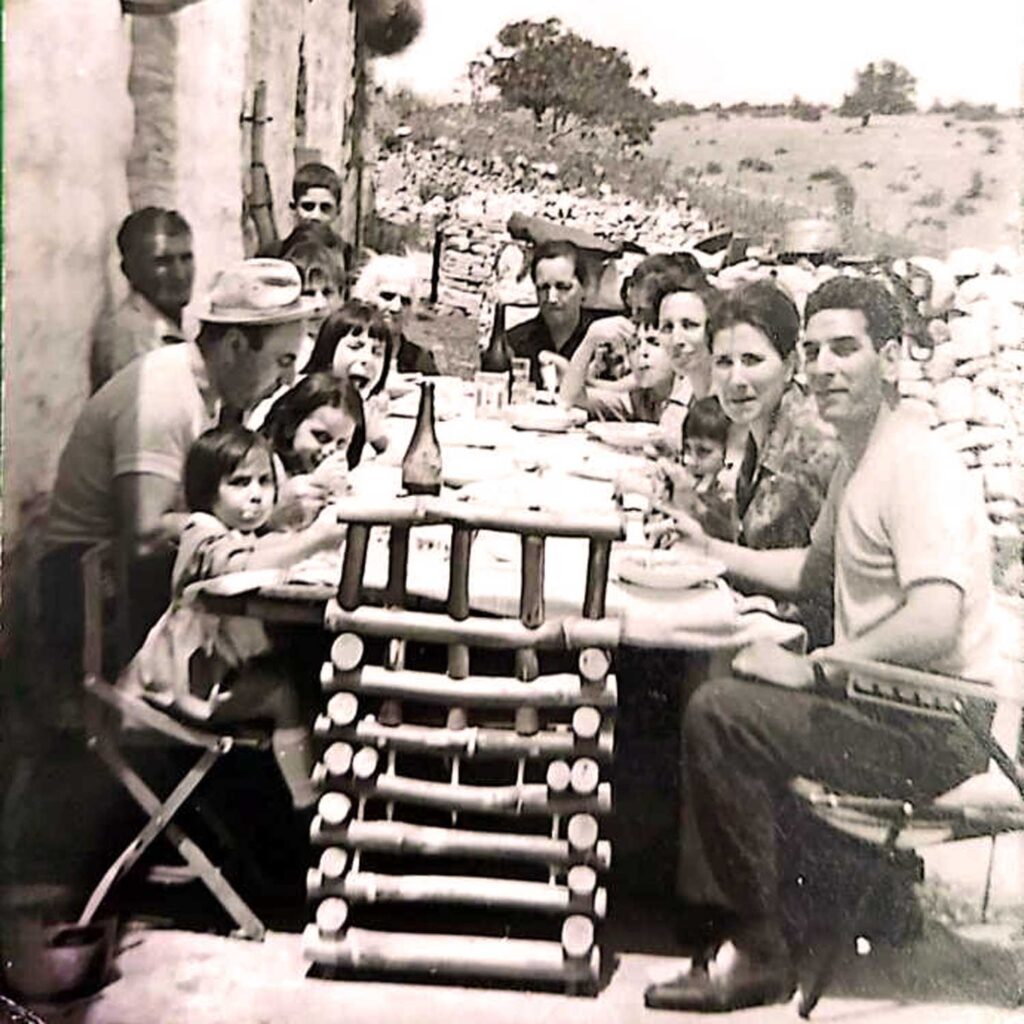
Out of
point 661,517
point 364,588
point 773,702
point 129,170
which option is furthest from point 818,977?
point 129,170

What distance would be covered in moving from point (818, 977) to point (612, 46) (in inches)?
49.4

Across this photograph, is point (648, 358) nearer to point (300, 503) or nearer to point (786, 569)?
point (786, 569)

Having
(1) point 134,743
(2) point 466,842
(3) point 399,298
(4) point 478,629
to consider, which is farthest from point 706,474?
(1) point 134,743

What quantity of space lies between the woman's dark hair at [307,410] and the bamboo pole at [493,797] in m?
0.43

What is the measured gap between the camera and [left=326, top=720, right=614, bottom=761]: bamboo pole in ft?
6.49

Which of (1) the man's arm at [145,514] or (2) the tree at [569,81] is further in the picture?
(1) the man's arm at [145,514]

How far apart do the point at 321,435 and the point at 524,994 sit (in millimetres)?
793

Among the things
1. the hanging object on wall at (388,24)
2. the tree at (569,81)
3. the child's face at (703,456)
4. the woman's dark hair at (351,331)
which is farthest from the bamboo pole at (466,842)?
the hanging object on wall at (388,24)

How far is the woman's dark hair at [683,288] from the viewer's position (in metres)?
2.00

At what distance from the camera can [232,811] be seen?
2.05 m

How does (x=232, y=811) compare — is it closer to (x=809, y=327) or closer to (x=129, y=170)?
(x=129, y=170)

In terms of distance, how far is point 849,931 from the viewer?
6.58ft

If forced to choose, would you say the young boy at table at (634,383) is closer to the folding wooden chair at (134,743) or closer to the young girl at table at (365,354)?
the young girl at table at (365,354)

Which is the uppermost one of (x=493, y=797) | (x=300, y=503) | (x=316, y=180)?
(x=316, y=180)
